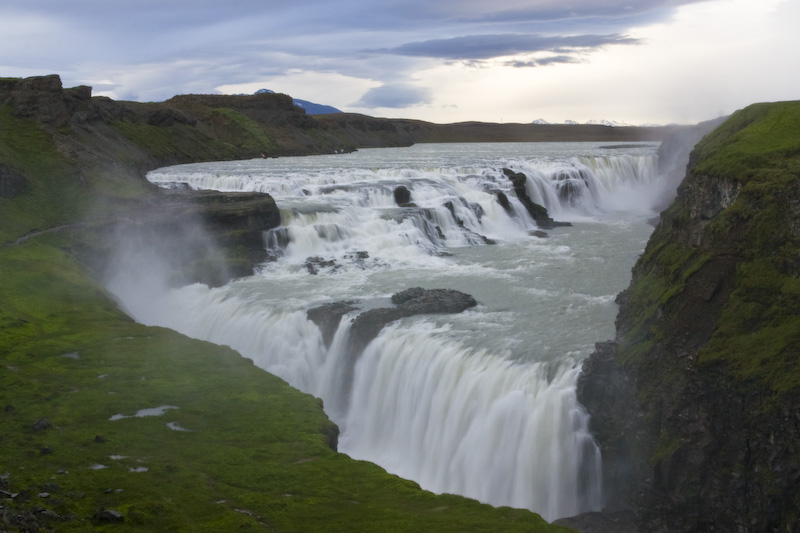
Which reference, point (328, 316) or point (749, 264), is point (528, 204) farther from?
point (749, 264)

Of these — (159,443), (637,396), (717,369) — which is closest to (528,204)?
(637,396)

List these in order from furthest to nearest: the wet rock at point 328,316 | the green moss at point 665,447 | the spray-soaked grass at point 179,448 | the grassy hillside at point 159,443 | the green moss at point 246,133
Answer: the green moss at point 246,133, the wet rock at point 328,316, the green moss at point 665,447, the spray-soaked grass at point 179,448, the grassy hillside at point 159,443

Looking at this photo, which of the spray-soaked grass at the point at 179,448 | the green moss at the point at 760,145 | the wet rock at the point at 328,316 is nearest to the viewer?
the spray-soaked grass at the point at 179,448

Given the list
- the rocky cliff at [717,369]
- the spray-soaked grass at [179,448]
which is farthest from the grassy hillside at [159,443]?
the rocky cliff at [717,369]

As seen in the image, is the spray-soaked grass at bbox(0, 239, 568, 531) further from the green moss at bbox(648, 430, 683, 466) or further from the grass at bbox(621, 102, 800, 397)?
the grass at bbox(621, 102, 800, 397)

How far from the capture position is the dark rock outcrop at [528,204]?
58.2 meters

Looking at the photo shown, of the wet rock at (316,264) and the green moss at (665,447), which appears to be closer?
the green moss at (665,447)

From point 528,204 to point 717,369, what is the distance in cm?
4222

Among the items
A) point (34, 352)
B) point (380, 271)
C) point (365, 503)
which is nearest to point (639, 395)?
point (365, 503)

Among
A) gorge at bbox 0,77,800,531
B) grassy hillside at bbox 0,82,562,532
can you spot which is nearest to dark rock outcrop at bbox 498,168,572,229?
gorge at bbox 0,77,800,531

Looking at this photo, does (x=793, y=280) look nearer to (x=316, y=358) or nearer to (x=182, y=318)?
(x=316, y=358)

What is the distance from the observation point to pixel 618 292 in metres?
33.6

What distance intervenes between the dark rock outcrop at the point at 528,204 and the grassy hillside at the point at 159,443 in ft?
110

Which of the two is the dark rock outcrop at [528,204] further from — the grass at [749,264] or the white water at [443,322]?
the grass at [749,264]
